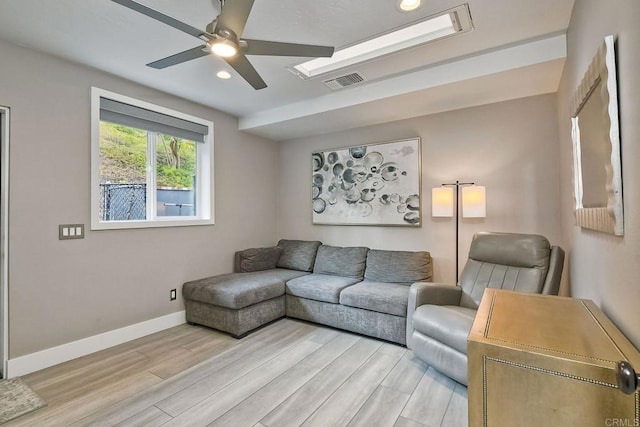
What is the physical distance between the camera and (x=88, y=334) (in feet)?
8.93

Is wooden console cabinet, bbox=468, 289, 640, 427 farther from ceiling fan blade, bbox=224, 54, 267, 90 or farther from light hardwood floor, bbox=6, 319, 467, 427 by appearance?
ceiling fan blade, bbox=224, 54, 267, 90

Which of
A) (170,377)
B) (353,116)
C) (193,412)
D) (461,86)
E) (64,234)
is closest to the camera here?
(193,412)

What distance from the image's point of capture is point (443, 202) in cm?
317

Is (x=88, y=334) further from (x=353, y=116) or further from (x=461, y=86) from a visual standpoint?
(x=461, y=86)

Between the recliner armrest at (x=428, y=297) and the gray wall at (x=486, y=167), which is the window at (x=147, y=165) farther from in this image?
the recliner armrest at (x=428, y=297)

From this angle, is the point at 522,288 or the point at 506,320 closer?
the point at 506,320

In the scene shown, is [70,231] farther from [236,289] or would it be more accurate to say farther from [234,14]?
[234,14]

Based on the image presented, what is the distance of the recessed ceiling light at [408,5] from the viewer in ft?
6.20

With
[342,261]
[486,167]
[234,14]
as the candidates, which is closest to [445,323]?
[342,261]

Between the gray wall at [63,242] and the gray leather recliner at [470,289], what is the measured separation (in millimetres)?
2635

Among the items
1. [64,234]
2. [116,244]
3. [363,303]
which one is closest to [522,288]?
[363,303]

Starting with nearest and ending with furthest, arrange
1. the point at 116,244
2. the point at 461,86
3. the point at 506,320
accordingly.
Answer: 1. the point at 506,320
2. the point at 461,86
3. the point at 116,244

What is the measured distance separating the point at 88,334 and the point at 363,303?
8.32 ft

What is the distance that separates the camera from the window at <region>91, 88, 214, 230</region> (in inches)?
114
